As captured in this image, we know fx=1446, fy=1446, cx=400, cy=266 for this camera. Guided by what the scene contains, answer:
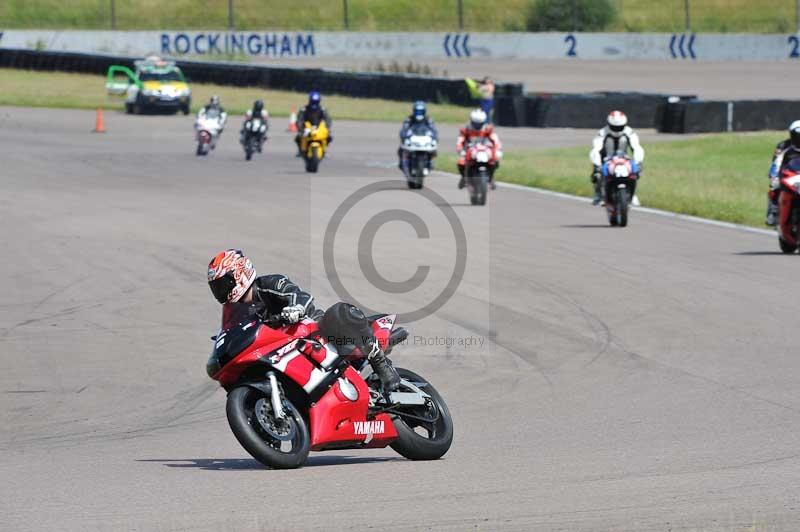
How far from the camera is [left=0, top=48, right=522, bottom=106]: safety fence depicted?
44750 millimetres

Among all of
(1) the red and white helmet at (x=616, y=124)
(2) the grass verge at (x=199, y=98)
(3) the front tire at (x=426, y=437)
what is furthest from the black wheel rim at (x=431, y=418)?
(2) the grass verge at (x=199, y=98)

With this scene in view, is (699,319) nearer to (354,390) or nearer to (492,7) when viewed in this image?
(354,390)

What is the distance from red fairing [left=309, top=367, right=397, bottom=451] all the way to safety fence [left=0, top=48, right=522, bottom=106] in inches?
1316

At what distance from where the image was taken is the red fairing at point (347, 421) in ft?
23.9

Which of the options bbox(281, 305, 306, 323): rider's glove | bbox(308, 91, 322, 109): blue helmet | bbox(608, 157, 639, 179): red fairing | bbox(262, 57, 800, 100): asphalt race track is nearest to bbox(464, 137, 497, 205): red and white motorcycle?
bbox(608, 157, 639, 179): red fairing

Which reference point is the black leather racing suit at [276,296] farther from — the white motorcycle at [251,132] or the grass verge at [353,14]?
the grass verge at [353,14]

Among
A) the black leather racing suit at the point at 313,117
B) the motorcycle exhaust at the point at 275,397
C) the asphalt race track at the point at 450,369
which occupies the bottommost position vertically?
the asphalt race track at the point at 450,369

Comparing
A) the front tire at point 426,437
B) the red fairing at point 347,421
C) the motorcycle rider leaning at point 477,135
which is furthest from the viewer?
the motorcycle rider leaning at point 477,135

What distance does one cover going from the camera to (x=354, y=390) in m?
7.45

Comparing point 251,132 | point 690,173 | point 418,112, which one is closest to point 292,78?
point 251,132

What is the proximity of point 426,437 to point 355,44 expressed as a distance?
176ft

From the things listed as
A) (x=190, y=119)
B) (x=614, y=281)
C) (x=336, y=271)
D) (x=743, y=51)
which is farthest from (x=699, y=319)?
(x=743, y=51)

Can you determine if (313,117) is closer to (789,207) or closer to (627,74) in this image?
(789,207)

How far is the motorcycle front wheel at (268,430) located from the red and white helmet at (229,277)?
53 centimetres
